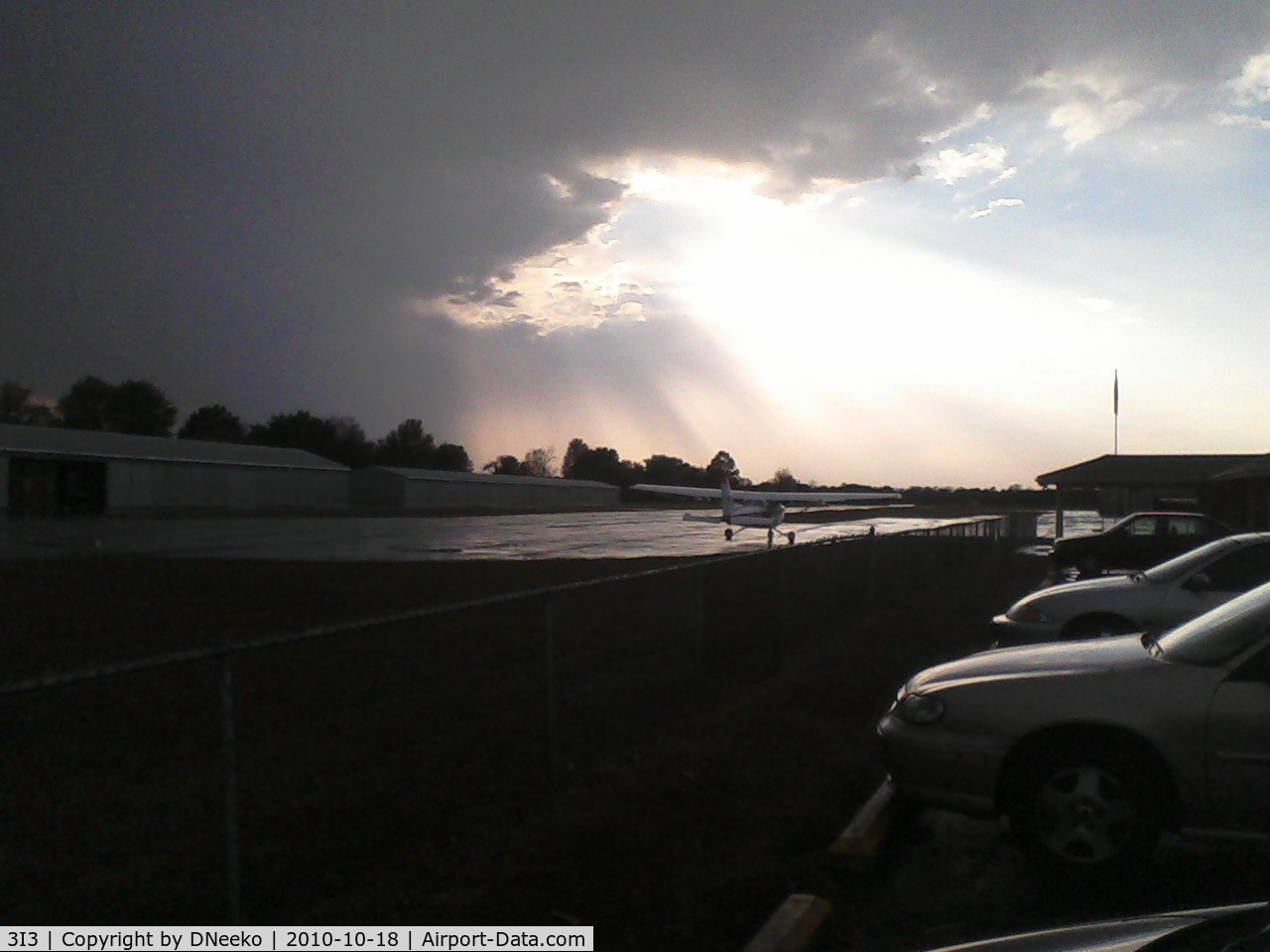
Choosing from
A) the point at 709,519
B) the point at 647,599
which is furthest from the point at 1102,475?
the point at 647,599

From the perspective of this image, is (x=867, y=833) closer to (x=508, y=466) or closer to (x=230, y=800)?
(x=230, y=800)

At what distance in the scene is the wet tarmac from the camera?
98.9 ft

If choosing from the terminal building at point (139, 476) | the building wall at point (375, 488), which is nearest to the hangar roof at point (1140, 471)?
the terminal building at point (139, 476)

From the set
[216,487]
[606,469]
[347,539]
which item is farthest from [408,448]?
[347,539]

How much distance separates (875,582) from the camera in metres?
17.2

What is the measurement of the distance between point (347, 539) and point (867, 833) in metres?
33.8

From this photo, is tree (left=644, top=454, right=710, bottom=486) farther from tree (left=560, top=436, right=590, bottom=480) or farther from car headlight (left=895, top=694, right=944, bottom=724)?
car headlight (left=895, top=694, right=944, bottom=724)

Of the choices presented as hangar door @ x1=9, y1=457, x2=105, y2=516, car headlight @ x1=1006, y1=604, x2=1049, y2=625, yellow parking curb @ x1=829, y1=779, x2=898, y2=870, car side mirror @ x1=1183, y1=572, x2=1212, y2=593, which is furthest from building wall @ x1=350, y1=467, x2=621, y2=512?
yellow parking curb @ x1=829, y1=779, x2=898, y2=870

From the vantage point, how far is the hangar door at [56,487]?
52625mm

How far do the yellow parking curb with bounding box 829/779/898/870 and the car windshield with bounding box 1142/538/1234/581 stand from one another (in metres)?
4.90

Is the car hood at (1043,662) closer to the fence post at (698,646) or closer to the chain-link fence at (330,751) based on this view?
the chain-link fence at (330,751)

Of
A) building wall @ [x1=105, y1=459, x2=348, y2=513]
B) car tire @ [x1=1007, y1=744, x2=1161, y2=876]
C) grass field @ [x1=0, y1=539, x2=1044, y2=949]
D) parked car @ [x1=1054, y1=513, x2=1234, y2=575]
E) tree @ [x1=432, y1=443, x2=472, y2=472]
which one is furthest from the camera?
tree @ [x1=432, y1=443, x2=472, y2=472]

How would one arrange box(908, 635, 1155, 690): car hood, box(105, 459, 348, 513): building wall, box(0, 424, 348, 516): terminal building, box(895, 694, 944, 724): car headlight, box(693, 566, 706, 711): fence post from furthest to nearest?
1. box(105, 459, 348, 513): building wall
2. box(0, 424, 348, 516): terminal building
3. box(693, 566, 706, 711): fence post
4. box(895, 694, 944, 724): car headlight
5. box(908, 635, 1155, 690): car hood

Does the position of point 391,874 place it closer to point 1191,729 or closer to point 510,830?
point 510,830
